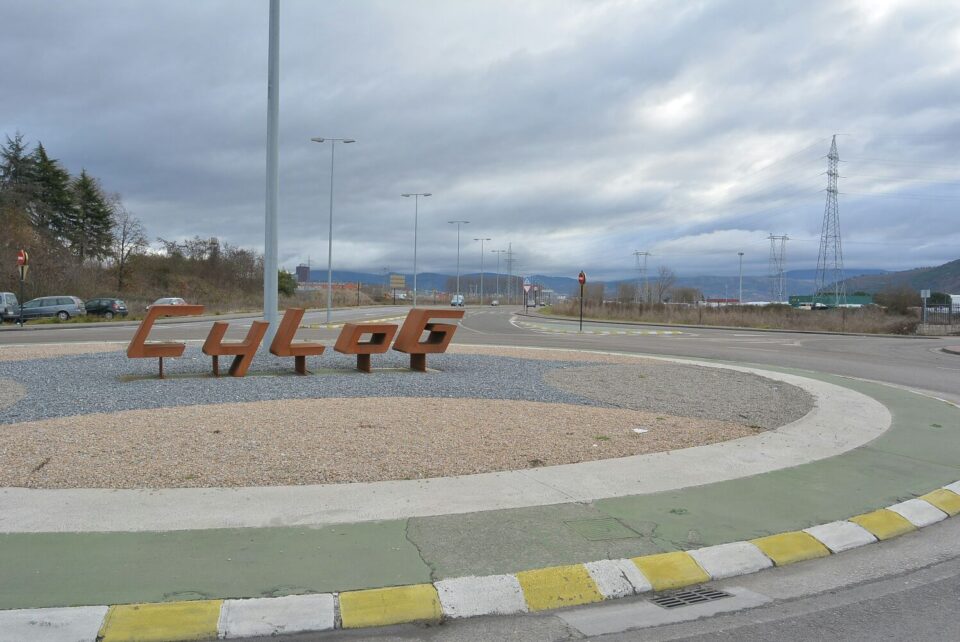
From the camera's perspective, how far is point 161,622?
3766 mm

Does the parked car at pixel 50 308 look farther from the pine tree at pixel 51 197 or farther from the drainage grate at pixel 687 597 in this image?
the drainage grate at pixel 687 597

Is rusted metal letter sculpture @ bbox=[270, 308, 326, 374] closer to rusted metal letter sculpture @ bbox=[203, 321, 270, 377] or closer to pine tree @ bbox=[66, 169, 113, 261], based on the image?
rusted metal letter sculpture @ bbox=[203, 321, 270, 377]

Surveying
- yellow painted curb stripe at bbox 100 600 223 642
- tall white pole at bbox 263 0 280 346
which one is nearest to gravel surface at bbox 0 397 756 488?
yellow painted curb stripe at bbox 100 600 223 642

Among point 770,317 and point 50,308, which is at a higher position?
point 770,317

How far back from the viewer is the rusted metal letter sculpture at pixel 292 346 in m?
13.7

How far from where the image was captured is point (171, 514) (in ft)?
17.6

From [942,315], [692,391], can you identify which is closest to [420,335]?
[692,391]

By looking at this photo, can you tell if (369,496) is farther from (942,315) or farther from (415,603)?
(942,315)

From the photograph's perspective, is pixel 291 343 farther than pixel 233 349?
Yes

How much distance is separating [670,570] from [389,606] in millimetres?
1946

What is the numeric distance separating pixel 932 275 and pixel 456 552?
18222 centimetres

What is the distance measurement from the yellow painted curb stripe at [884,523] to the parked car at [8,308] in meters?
46.1

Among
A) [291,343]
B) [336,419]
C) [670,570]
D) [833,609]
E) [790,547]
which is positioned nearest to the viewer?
[833,609]

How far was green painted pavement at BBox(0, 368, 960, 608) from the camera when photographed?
4172 millimetres
